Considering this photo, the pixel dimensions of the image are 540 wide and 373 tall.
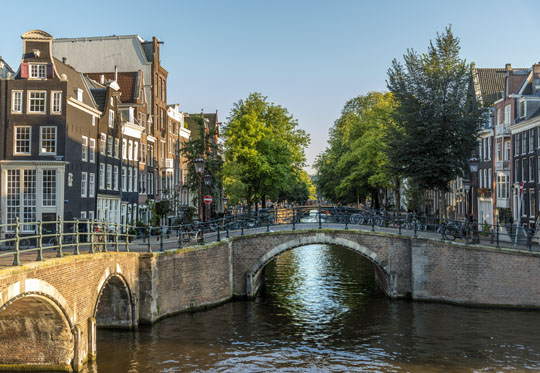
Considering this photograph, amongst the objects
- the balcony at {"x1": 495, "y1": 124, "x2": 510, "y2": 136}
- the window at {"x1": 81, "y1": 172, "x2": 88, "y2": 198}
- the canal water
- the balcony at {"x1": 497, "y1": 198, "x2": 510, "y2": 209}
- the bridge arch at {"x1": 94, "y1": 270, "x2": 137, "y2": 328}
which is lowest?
the canal water

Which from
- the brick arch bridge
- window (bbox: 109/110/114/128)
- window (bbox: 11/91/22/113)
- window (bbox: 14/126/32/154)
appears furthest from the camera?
window (bbox: 109/110/114/128)

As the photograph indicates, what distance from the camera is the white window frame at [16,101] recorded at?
1209 inches

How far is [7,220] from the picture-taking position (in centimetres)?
3086

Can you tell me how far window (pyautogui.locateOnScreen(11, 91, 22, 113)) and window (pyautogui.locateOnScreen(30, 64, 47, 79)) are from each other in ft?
4.03

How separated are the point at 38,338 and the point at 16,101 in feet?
63.2

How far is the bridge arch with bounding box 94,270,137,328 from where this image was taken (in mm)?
20328

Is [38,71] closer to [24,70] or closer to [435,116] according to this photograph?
[24,70]

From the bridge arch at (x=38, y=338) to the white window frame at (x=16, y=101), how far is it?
1864 centimetres

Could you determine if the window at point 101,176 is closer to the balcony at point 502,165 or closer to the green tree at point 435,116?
the green tree at point 435,116

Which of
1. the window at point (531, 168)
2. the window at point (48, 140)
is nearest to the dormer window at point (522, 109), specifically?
the window at point (531, 168)

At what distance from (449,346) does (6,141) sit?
977 inches

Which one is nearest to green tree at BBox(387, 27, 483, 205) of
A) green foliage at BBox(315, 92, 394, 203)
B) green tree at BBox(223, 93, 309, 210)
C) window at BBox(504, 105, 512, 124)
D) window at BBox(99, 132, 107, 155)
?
green foliage at BBox(315, 92, 394, 203)

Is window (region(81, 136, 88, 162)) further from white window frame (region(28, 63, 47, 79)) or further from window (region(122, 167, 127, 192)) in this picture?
window (region(122, 167, 127, 192))

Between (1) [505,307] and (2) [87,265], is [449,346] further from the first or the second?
(2) [87,265]
